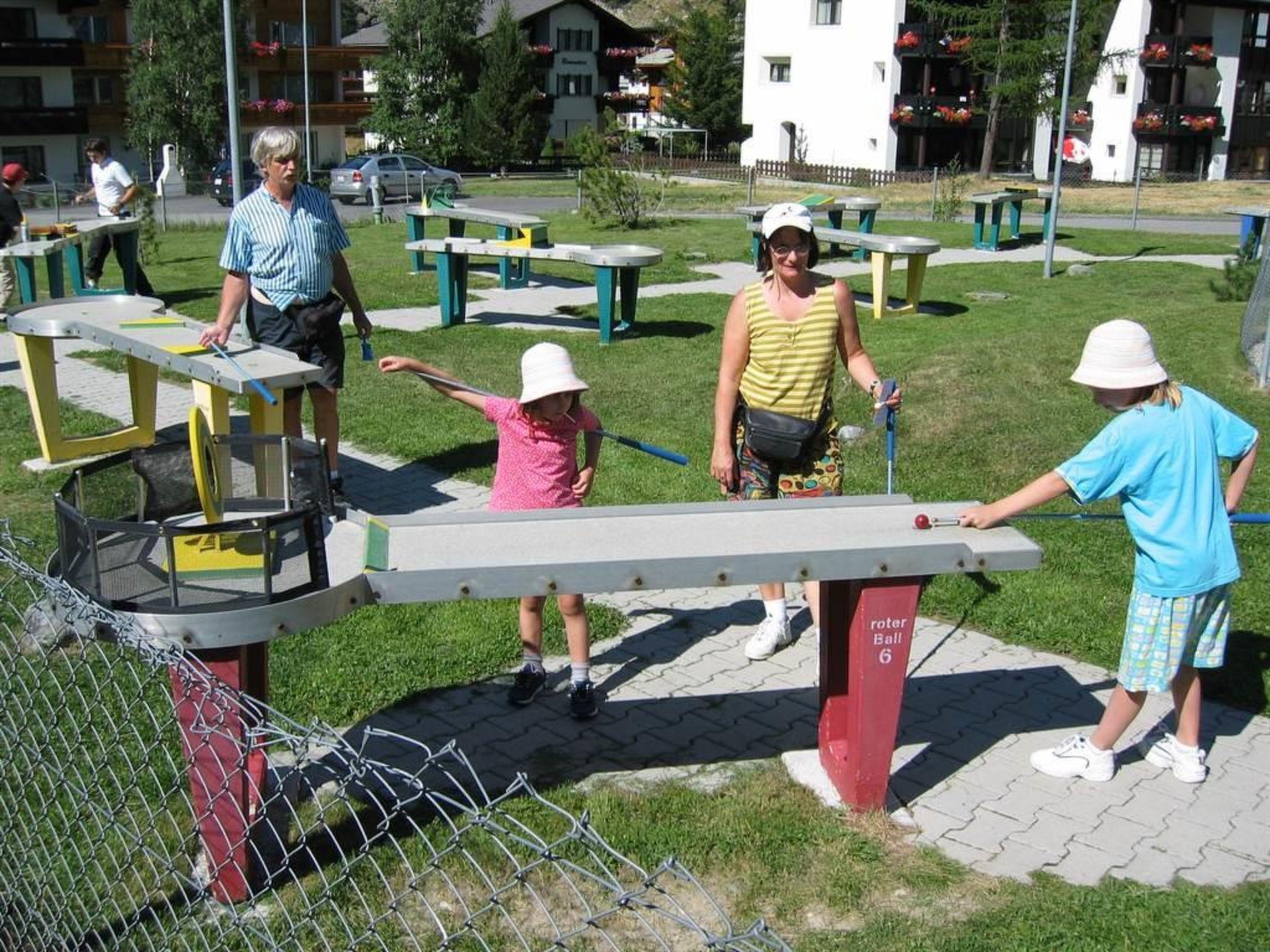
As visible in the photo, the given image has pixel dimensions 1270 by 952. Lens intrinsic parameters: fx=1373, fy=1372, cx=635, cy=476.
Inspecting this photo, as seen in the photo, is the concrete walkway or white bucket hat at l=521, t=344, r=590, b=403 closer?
the concrete walkway

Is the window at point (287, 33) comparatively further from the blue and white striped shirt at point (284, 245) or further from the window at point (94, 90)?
the blue and white striped shirt at point (284, 245)

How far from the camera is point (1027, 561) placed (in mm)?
3947

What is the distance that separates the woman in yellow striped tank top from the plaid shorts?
110cm

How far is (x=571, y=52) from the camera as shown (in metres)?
59.3

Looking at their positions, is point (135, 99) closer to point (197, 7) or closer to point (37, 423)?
point (197, 7)

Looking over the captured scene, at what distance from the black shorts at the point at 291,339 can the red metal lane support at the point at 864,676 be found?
336 cm

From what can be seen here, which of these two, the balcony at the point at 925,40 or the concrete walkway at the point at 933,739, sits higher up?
the balcony at the point at 925,40

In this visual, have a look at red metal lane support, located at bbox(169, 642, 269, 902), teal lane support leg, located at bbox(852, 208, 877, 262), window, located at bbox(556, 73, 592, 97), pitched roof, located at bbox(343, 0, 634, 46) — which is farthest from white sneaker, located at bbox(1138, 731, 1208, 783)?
window, located at bbox(556, 73, 592, 97)

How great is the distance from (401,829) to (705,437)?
4817 millimetres

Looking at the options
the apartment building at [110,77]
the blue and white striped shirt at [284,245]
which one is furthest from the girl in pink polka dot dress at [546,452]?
the apartment building at [110,77]

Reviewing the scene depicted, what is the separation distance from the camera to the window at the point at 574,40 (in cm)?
5894

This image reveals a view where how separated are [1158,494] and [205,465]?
271 centimetres

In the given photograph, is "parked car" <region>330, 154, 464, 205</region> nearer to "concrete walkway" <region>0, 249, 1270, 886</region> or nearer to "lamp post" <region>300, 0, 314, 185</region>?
"lamp post" <region>300, 0, 314, 185</region>

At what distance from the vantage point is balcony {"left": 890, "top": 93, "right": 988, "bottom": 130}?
4594 centimetres
